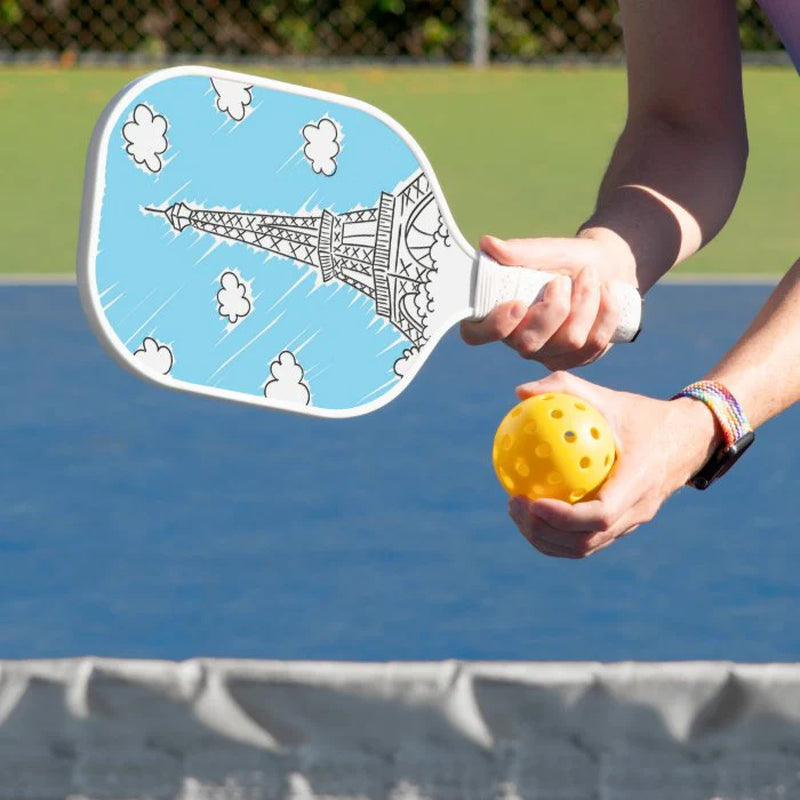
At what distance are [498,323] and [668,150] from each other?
38cm

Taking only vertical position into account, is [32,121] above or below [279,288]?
below

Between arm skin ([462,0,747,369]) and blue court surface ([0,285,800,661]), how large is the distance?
4.05 ft

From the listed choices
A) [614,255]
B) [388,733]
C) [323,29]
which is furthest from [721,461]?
[323,29]

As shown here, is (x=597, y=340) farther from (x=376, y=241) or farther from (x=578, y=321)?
(x=376, y=241)

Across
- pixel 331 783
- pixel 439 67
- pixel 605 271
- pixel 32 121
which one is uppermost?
pixel 605 271

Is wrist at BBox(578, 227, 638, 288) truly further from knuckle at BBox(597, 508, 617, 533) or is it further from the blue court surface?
the blue court surface

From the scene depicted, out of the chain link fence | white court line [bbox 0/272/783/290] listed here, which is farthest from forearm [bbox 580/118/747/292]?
the chain link fence

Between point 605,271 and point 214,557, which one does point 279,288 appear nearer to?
point 605,271

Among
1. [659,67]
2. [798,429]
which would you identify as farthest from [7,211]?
[659,67]

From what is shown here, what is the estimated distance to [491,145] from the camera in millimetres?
8281

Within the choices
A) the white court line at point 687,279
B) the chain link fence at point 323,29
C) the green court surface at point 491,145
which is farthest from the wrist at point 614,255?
the chain link fence at point 323,29

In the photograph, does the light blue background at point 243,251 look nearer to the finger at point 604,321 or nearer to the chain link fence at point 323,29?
the finger at point 604,321

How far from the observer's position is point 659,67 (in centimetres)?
224

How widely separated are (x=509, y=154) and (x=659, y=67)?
588 centimetres
